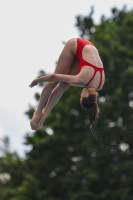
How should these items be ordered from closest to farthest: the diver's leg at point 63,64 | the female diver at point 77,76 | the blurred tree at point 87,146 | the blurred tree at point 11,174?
the female diver at point 77,76 → the diver's leg at point 63,64 → the blurred tree at point 87,146 → the blurred tree at point 11,174

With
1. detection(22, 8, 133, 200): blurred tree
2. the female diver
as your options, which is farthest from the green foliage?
the female diver

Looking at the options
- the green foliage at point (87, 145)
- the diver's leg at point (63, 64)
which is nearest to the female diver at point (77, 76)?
the diver's leg at point (63, 64)

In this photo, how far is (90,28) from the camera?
988 inches

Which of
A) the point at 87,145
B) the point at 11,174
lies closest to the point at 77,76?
the point at 87,145

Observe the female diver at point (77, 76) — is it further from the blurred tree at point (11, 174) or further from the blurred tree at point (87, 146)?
the blurred tree at point (11, 174)

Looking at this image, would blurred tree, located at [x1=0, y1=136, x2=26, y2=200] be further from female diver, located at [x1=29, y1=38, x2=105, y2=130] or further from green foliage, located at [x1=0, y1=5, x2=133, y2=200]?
female diver, located at [x1=29, y1=38, x2=105, y2=130]

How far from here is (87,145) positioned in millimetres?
21609

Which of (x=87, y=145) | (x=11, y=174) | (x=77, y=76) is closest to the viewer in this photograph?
(x=77, y=76)

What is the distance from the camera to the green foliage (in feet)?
69.2

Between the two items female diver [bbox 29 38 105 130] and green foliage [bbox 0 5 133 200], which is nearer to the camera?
female diver [bbox 29 38 105 130]

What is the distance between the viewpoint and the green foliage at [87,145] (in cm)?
2109

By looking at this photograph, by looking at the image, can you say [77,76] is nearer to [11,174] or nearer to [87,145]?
[87,145]

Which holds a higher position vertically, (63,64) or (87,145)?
(63,64)

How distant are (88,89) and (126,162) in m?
13.9
